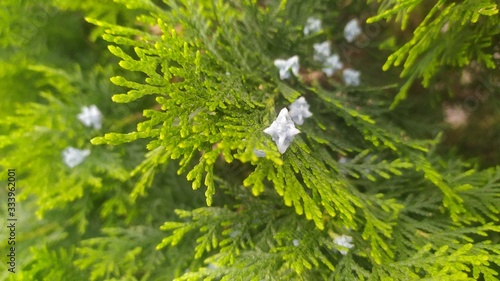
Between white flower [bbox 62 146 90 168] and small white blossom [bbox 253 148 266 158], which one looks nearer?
small white blossom [bbox 253 148 266 158]

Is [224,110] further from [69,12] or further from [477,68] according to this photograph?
[69,12]

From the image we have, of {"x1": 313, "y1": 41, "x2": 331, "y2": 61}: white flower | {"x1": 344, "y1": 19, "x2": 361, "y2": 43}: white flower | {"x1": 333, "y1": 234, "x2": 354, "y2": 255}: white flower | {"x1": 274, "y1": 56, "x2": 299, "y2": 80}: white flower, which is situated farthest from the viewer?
{"x1": 344, "y1": 19, "x2": 361, "y2": 43}: white flower

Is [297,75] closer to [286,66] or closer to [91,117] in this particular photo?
[286,66]

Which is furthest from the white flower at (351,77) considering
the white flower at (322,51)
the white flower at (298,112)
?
the white flower at (298,112)

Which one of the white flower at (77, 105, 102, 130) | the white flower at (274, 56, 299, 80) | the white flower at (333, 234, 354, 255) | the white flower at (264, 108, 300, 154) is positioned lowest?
the white flower at (333, 234, 354, 255)

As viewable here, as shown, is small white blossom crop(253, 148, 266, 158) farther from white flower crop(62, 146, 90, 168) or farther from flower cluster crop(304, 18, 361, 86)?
white flower crop(62, 146, 90, 168)

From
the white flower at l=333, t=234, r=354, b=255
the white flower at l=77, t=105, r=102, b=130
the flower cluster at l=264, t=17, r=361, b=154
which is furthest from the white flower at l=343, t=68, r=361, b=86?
the white flower at l=77, t=105, r=102, b=130

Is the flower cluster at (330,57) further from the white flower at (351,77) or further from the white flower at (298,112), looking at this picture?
the white flower at (298,112)
